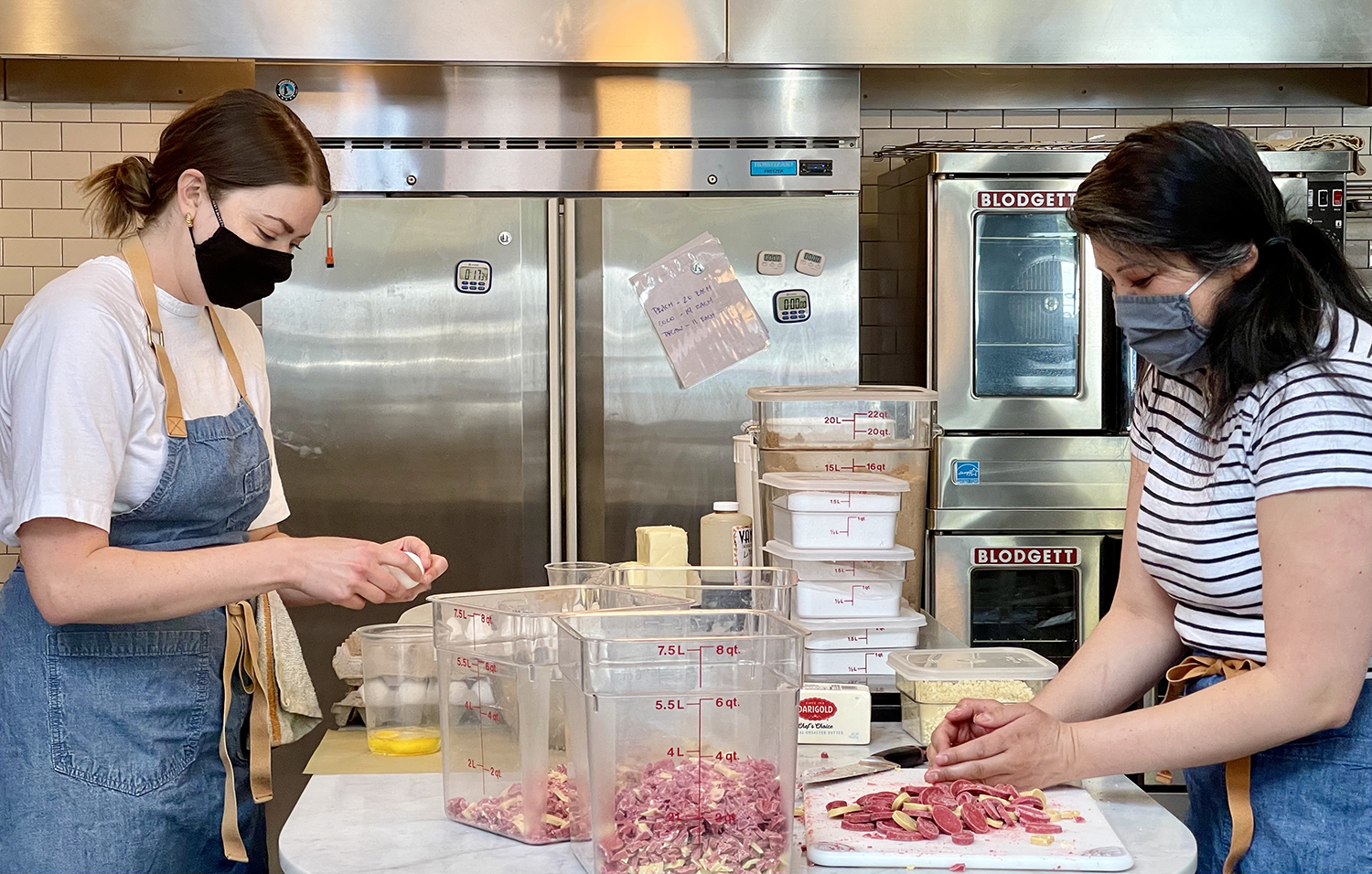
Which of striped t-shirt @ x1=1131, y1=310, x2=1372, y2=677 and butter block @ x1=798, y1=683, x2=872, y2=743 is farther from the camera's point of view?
butter block @ x1=798, y1=683, x2=872, y2=743

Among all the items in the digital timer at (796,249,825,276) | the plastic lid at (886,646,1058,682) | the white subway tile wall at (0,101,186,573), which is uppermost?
the white subway tile wall at (0,101,186,573)

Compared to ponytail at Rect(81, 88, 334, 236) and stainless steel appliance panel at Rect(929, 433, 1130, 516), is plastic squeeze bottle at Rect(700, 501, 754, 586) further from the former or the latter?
stainless steel appliance panel at Rect(929, 433, 1130, 516)

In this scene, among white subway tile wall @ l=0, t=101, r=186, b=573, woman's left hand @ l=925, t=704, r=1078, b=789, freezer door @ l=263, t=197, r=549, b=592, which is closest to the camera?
woman's left hand @ l=925, t=704, r=1078, b=789

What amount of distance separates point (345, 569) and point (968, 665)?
0.87m

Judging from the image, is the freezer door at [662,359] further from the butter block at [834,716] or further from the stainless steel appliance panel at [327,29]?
the butter block at [834,716]

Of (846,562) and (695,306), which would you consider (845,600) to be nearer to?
(846,562)

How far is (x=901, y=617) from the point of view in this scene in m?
2.10

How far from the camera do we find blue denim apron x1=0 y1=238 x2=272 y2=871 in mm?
1664

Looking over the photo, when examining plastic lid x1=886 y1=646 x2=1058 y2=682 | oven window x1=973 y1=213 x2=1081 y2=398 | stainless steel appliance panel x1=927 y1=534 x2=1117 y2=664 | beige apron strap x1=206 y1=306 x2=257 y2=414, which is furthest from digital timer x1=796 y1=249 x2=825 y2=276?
beige apron strap x1=206 y1=306 x2=257 y2=414

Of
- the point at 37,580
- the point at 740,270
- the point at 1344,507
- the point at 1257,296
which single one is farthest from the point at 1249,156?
the point at 740,270

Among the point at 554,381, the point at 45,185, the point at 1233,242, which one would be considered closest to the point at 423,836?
the point at 1233,242

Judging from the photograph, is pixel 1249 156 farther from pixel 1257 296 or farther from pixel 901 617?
pixel 901 617

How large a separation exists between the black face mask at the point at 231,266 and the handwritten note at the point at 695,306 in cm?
182

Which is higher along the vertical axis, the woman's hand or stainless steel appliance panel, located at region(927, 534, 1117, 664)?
the woman's hand
